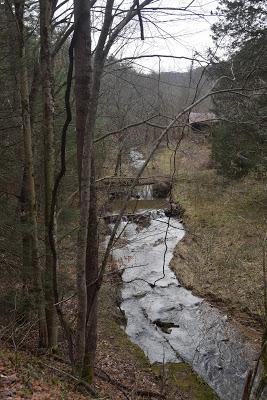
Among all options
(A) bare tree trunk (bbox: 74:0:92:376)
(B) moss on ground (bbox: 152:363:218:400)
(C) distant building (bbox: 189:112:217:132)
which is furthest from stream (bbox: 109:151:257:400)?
(A) bare tree trunk (bbox: 74:0:92:376)

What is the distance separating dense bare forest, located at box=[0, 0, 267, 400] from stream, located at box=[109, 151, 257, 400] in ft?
0.14

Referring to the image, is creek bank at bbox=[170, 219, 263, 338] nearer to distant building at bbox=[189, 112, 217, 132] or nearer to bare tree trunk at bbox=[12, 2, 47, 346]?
distant building at bbox=[189, 112, 217, 132]

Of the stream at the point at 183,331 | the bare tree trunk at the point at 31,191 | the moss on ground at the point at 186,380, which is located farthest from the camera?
the stream at the point at 183,331

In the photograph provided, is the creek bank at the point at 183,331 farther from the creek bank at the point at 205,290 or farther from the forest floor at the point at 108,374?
the forest floor at the point at 108,374

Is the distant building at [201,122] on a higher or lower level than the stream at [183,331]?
higher

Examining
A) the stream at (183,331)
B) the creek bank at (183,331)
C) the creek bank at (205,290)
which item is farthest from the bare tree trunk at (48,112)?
the creek bank at (205,290)

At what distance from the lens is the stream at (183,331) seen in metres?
8.80

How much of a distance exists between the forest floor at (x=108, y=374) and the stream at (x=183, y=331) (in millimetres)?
349

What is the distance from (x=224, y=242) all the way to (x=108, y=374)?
28.3 feet

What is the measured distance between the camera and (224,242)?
15.0m

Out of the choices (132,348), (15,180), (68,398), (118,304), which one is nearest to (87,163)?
(68,398)

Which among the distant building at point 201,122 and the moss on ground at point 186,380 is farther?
the moss on ground at point 186,380

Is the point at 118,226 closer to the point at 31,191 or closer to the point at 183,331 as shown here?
the point at 31,191

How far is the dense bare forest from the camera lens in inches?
166
